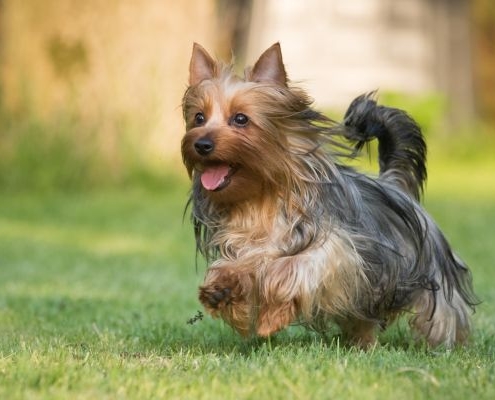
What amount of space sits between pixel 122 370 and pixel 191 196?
131 cm

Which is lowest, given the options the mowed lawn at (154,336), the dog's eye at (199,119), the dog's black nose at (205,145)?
the mowed lawn at (154,336)

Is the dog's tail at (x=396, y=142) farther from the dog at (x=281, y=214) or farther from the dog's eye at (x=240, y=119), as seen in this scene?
the dog's eye at (x=240, y=119)

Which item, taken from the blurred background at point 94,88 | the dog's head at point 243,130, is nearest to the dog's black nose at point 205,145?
the dog's head at point 243,130

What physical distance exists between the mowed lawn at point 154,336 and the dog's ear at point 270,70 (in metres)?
1.23

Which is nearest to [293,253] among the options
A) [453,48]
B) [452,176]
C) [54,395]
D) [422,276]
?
[422,276]

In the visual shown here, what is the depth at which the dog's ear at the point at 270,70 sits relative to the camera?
577cm

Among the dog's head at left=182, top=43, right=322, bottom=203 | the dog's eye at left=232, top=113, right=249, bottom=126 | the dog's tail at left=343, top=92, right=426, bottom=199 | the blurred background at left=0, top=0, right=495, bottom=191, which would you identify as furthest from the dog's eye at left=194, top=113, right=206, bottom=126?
the blurred background at left=0, top=0, right=495, bottom=191

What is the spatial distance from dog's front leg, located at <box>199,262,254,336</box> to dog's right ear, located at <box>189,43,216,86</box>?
940 mm

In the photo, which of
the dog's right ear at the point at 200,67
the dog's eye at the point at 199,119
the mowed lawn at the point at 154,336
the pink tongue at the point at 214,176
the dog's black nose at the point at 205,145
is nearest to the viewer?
the mowed lawn at the point at 154,336

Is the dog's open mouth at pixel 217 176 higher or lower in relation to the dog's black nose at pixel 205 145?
lower

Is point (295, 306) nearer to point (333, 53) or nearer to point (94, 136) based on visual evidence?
point (94, 136)

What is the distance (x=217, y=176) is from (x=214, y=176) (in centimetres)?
1

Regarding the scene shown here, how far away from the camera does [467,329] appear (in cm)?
644

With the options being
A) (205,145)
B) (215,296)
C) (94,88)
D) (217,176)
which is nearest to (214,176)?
(217,176)
